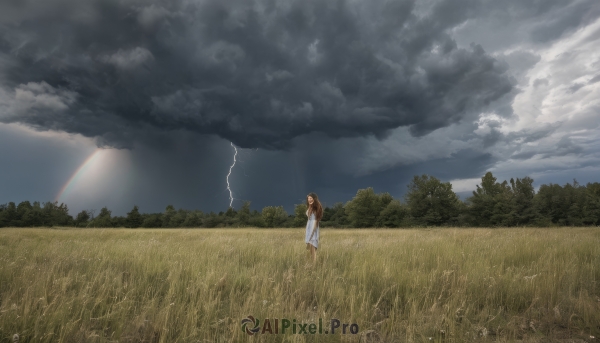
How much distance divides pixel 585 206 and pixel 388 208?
36230 millimetres

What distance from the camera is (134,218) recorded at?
9319 cm

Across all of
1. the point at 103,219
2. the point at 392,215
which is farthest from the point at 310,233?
the point at 103,219

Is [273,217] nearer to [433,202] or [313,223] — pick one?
[433,202]

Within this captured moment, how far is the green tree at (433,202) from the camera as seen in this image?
2482 inches

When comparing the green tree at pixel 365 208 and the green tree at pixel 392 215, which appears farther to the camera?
the green tree at pixel 365 208

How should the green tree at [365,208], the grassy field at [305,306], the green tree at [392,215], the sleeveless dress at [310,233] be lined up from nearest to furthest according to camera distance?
the grassy field at [305,306] → the sleeveless dress at [310,233] → the green tree at [392,215] → the green tree at [365,208]

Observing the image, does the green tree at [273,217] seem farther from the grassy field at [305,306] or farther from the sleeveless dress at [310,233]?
the grassy field at [305,306]

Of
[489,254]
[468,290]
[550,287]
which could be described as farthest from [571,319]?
[489,254]

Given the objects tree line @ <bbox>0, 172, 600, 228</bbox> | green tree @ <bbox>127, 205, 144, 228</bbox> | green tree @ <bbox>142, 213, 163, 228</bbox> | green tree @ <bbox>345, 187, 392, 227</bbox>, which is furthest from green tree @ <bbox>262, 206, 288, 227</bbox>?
green tree @ <bbox>127, 205, 144, 228</bbox>

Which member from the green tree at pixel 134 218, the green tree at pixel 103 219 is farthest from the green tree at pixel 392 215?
the green tree at pixel 103 219

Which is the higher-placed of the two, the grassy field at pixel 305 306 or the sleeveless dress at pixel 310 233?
the sleeveless dress at pixel 310 233

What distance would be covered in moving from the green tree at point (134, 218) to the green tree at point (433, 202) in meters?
83.8

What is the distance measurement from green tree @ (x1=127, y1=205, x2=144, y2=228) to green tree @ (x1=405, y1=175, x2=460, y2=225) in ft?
275

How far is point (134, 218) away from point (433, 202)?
3552 inches
